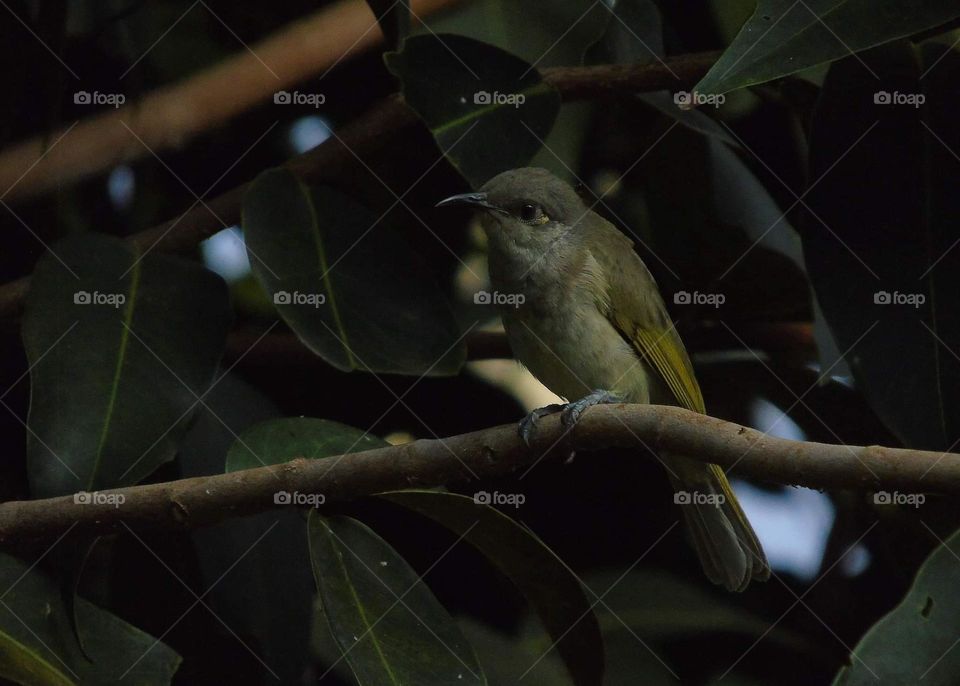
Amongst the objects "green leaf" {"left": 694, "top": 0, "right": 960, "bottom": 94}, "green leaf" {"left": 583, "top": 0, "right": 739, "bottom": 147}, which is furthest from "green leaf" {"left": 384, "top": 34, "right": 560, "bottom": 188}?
"green leaf" {"left": 694, "top": 0, "right": 960, "bottom": 94}

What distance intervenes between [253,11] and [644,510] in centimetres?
194

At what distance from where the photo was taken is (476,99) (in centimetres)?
291

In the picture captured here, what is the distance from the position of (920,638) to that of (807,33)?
125 cm

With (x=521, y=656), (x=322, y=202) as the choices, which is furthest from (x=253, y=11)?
(x=521, y=656)

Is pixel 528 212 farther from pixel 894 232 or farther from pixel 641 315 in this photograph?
pixel 894 232

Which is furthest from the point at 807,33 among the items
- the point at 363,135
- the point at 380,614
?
the point at 380,614

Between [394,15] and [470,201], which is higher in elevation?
[394,15]

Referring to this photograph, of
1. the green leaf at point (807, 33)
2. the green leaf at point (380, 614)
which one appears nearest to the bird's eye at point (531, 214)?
the green leaf at point (807, 33)

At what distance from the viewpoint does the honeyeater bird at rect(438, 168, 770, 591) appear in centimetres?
311

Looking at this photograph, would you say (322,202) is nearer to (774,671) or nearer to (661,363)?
(661,363)

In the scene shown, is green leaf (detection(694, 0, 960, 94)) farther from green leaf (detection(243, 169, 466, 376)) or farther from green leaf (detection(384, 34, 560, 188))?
green leaf (detection(243, 169, 466, 376))

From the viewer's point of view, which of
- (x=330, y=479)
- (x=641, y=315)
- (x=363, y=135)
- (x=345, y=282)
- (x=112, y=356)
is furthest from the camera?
(x=641, y=315)

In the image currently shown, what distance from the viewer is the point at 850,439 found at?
10.3 feet

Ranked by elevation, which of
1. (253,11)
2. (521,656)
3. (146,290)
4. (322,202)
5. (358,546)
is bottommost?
(521,656)
